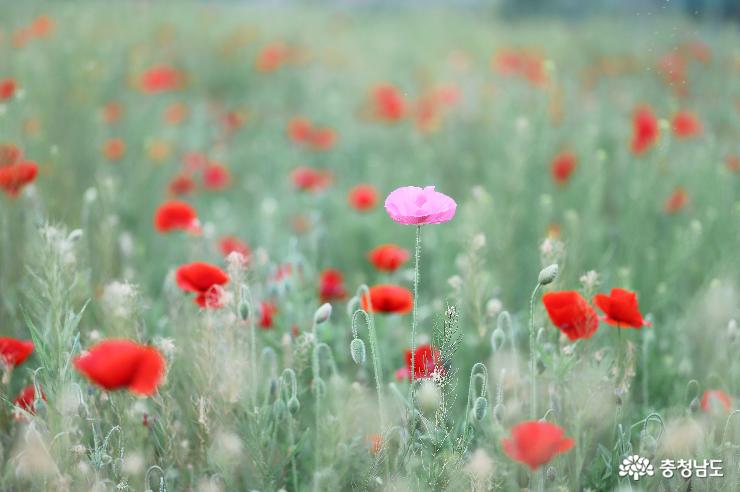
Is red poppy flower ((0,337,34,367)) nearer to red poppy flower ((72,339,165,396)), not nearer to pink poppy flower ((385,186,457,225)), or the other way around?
red poppy flower ((72,339,165,396))

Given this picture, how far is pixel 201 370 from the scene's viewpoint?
1492 mm

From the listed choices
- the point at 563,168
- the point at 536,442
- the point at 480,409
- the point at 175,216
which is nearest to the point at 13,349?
the point at 175,216

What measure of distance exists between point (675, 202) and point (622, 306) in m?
1.70

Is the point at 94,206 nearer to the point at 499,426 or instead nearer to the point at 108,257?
the point at 108,257

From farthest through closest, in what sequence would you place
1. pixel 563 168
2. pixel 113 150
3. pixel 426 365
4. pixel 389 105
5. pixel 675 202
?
pixel 389 105, pixel 113 150, pixel 563 168, pixel 675 202, pixel 426 365

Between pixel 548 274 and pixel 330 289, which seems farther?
pixel 330 289

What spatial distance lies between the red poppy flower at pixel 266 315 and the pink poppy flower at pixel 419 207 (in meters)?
0.61

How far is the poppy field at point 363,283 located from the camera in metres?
1.35

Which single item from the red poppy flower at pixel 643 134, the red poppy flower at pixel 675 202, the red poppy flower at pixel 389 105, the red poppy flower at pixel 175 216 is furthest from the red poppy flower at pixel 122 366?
the red poppy flower at pixel 389 105

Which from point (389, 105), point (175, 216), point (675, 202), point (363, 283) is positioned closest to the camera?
point (175, 216)

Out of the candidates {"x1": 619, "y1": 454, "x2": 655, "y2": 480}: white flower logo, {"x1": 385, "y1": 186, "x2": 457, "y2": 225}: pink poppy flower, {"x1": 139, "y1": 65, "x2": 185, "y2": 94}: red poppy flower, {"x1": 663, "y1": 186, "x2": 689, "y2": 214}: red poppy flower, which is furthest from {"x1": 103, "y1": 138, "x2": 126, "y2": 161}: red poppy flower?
{"x1": 619, "y1": 454, "x2": 655, "y2": 480}: white flower logo

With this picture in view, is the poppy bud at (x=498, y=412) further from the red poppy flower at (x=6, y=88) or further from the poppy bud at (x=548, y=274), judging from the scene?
the red poppy flower at (x=6, y=88)

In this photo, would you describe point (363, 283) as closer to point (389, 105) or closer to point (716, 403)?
point (716, 403)

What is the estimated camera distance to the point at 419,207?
1.34 meters
